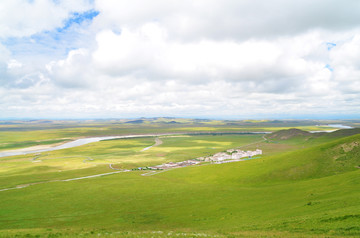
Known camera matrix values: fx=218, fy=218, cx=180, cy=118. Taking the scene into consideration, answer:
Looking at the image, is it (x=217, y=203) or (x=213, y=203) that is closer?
(x=217, y=203)

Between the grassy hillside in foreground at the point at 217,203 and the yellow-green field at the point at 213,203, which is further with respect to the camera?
the grassy hillside in foreground at the point at 217,203

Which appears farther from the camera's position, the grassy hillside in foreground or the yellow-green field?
the grassy hillside in foreground

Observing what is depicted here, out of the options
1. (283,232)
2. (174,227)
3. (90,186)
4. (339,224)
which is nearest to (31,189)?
(90,186)

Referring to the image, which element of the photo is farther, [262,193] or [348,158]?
[348,158]

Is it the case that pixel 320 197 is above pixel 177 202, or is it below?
above

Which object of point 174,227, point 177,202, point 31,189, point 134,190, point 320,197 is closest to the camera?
point 174,227

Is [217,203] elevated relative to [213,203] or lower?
elevated

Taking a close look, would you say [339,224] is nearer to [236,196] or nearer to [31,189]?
[236,196]

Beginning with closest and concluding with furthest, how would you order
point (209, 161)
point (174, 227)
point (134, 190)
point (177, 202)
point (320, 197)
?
point (174, 227) → point (320, 197) → point (177, 202) → point (134, 190) → point (209, 161)
